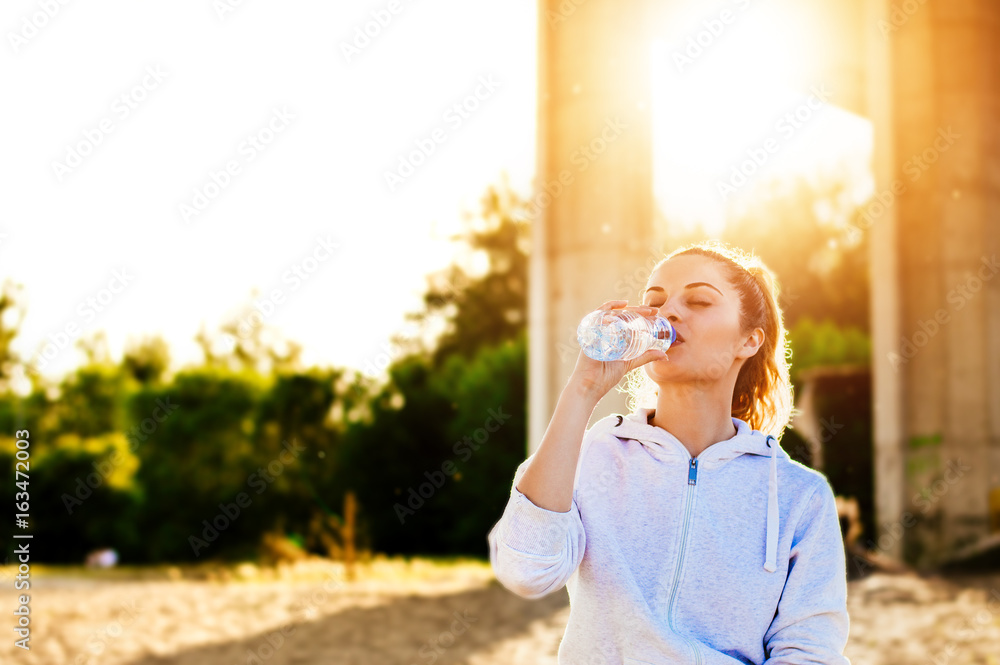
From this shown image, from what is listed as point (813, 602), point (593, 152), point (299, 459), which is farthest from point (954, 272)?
point (299, 459)

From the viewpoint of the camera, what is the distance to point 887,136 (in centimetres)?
1019

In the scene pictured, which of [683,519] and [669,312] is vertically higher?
[669,312]

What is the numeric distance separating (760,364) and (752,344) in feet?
0.44

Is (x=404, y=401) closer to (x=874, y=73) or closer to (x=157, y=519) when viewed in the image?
(x=157, y=519)

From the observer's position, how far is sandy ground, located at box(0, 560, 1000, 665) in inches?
252

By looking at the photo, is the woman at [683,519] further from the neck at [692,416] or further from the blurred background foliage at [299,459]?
the blurred background foliage at [299,459]

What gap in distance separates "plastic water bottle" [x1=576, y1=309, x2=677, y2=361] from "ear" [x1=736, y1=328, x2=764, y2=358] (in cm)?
32

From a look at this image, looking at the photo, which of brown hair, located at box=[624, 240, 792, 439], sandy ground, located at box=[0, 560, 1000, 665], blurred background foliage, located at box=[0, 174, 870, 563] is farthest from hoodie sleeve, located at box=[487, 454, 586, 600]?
blurred background foliage, located at box=[0, 174, 870, 563]

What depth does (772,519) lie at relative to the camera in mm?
1872

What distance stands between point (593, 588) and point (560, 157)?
21.0ft

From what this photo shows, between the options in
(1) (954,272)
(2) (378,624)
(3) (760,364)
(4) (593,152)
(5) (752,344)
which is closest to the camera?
(5) (752,344)

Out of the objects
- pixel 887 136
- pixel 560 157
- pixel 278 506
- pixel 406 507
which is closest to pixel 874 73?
pixel 887 136

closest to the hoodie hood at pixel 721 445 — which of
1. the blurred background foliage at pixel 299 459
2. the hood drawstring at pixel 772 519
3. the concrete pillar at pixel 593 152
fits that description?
the hood drawstring at pixel 772 519

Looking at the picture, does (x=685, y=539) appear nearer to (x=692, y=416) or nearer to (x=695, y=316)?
(x=692, y=416)
